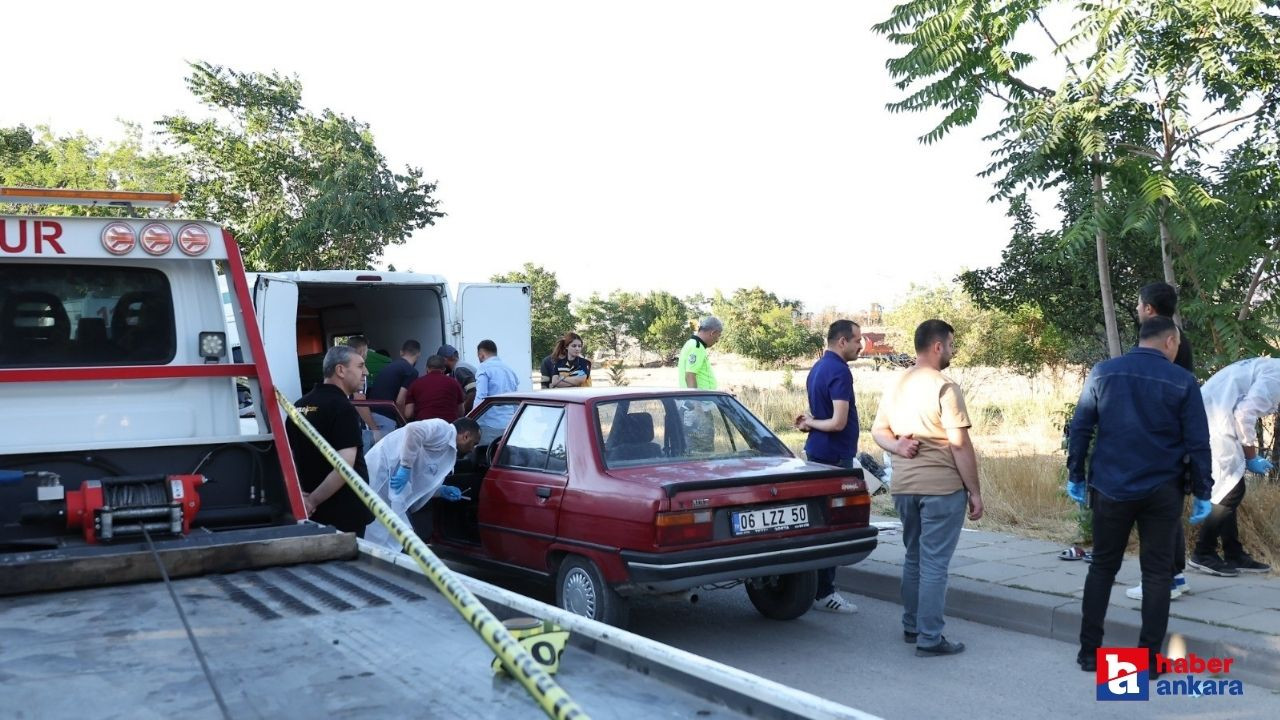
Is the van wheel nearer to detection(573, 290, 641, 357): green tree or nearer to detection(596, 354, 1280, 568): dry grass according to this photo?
detection(596, 354, 1280, 568): dry grass

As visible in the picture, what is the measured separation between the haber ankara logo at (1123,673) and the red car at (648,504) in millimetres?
1430

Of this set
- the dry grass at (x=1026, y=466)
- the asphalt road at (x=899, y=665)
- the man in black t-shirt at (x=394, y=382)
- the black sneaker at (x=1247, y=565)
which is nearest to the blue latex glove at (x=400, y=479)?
the asphalt road at (x=899, y=665)

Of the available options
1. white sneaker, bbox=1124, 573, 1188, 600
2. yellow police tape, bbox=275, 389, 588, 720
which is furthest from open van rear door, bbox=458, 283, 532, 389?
yellow police tape, bbox=275, 389, 588, 720

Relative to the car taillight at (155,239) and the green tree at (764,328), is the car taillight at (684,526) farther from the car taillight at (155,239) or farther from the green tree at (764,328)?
the green tree at (764,328)

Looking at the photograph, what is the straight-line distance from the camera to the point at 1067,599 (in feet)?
23.0

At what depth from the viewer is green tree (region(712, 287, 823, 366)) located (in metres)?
43.9

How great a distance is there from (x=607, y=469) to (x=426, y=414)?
4557mm

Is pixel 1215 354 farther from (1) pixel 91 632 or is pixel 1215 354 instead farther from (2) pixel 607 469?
(1) pixel 91 632

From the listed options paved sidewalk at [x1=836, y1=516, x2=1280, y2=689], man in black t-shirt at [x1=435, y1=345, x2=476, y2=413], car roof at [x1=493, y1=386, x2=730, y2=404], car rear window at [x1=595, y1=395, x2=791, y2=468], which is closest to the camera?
paved sidewalk at [x1=836, y1=516, x2=1280, y2=689]

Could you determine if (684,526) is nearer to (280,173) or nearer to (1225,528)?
(1225,528)

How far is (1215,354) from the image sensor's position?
913 centimetres

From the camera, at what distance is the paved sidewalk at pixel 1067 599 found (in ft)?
19.8

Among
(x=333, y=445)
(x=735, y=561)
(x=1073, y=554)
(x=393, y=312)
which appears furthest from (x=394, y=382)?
(x=1073, y=554)

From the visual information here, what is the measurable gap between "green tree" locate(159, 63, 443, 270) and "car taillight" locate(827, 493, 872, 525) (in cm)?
1803
